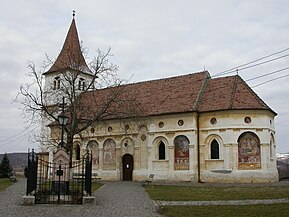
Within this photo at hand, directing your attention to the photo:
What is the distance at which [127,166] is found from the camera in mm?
33438

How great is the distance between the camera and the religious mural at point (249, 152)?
93.6 feet

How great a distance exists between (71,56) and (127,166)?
1137cm

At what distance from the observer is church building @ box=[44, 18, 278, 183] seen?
28.9 meters

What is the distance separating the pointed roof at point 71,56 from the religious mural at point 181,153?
10.0 m

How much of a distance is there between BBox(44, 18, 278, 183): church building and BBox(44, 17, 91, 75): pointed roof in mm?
271

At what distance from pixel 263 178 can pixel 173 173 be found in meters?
7.19

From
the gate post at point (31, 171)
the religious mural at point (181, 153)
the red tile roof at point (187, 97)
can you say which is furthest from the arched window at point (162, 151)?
the gate post at point (31, 171)

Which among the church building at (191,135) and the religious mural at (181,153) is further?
the religious mural at (181,153)

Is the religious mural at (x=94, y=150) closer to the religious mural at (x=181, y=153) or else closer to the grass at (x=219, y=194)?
the religious mural at (x=181, y=153)

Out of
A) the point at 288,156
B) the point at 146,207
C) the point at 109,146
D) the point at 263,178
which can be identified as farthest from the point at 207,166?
the point at 288,156

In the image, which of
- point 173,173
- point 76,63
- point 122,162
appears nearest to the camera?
point 76,63

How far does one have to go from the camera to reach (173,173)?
30.4 meters

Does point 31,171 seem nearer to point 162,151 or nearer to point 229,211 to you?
point 229,211

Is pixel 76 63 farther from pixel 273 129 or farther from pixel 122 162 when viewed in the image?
pixel 273 129
